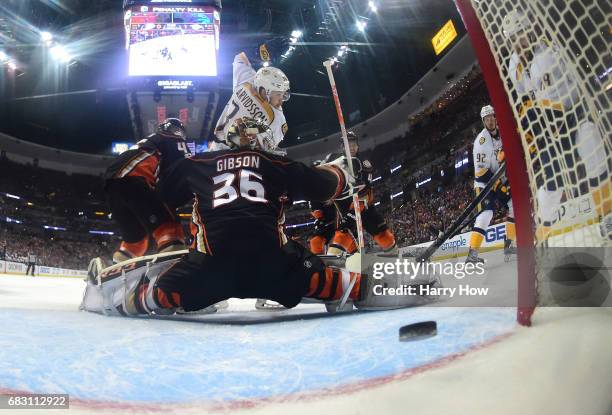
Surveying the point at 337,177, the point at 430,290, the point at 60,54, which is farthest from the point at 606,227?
the point at 60,54

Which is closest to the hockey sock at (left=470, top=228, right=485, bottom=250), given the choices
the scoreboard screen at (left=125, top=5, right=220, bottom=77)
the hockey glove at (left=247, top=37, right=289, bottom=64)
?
the scoreboard screen at (left=125, top=5, right=220, bottom=77)

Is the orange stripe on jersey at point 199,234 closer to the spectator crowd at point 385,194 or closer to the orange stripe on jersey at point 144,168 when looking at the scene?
the orange stripe on jersey at point 144,168

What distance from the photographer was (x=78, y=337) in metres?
1.29

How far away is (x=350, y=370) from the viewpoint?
0.88m

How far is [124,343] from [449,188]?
1073 cm

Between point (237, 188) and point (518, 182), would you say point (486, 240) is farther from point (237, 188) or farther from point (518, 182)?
point (518, 182)

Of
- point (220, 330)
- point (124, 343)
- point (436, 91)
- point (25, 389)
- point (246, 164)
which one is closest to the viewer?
point (25, 389)

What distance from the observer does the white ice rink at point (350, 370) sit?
70cm

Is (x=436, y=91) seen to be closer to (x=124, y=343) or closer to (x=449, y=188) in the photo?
(x=449, y=188)

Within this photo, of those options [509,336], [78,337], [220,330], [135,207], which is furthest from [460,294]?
[135,207]

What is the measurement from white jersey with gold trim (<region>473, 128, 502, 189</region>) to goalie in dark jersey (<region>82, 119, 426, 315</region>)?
2.22 meters

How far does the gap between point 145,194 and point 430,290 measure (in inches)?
65.6

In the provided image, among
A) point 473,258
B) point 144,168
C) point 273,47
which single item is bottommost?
point 473,258

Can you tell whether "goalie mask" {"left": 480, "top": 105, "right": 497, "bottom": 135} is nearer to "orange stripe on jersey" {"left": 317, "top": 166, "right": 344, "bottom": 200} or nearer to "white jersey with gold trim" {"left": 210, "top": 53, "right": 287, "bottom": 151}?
"white jersey with gold trim" {"left": 210, "top": 53, "right": 287, "bottom": 151}
